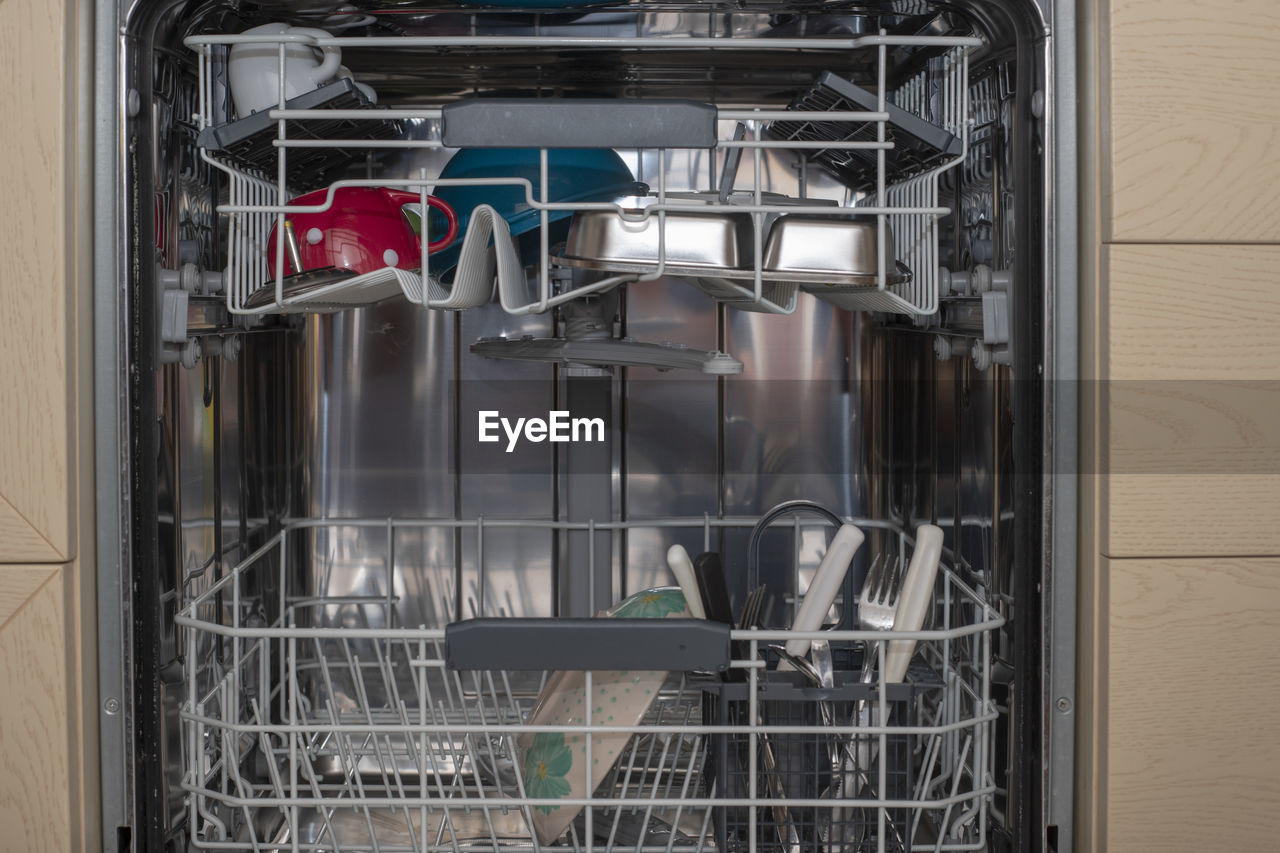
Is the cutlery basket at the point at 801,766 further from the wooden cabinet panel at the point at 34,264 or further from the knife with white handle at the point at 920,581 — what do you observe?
the wooden cabinet panel at the point at 34,264

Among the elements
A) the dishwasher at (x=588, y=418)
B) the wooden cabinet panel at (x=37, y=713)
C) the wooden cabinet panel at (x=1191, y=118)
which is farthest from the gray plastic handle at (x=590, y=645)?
the wooden cabinet panel at (x=1191, y=118)

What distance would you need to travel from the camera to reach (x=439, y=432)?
122 centimetres

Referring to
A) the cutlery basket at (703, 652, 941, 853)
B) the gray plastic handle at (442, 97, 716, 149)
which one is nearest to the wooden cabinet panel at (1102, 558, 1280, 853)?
the cutlery basket at (703, 652, 941, 853)

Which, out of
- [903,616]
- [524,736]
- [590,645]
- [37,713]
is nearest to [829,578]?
[903,616]

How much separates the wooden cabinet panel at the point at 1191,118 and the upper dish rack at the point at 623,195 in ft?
0.35

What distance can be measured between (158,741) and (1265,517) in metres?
0.81

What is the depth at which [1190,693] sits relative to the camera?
780 mm

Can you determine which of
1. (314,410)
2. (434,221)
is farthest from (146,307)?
(314,410)

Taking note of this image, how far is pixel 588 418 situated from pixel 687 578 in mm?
365

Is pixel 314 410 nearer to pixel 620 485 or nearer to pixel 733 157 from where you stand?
pixel 620 485

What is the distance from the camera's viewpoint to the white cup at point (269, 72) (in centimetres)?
86

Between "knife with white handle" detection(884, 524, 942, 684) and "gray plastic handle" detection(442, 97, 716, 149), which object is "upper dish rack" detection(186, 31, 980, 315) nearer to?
"gray plastic handle" detection(442, 97, 716, 149)

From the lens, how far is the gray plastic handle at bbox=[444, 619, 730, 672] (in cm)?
78

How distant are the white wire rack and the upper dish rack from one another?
0.25 meters
